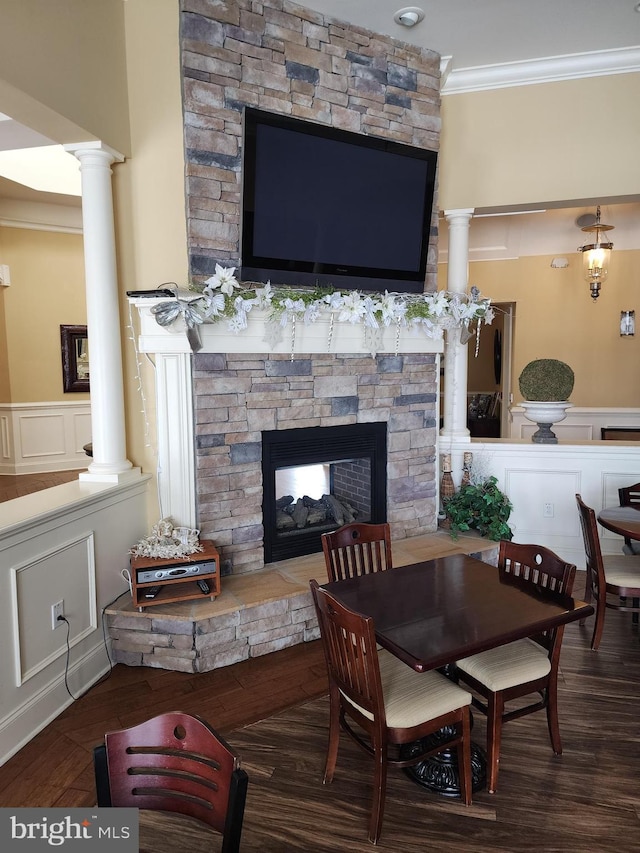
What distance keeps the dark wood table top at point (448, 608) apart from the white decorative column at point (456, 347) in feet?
6.32

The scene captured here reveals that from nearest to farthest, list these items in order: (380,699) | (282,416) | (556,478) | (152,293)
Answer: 1. (380,699)
2. (152,293)
3. (282,416)
4. (556,478)

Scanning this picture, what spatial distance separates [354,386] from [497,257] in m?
3.72

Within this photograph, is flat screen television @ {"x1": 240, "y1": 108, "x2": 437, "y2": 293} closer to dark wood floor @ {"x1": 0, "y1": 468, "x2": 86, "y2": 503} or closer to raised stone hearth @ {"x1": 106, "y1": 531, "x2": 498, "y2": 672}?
raised stone hearth @ {"x1": 106, "y1": 531, "x2": 498, "y2": 672}

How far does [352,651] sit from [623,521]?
211 cm

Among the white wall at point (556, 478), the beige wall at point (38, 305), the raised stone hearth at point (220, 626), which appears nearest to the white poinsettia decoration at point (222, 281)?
the raised stone hearth at point (220, 626)

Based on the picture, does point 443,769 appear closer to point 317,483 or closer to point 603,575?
point 603,575

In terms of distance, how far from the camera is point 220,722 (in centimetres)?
258

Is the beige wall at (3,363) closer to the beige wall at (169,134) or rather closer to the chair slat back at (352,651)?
the beige wall at (169,134)

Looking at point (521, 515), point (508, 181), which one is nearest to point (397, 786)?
point (521, 515)

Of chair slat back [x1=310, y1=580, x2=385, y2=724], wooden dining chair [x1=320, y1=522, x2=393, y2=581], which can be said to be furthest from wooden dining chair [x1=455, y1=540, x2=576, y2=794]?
wooden dining chair [x1=320, y1=522, x2=393, y2=581]

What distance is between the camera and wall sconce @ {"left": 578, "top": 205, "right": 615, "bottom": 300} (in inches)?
231

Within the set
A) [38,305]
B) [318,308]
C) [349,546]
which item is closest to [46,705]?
[349,546]

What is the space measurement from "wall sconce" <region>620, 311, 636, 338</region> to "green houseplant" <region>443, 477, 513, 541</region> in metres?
3.12

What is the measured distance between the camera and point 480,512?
421cm
